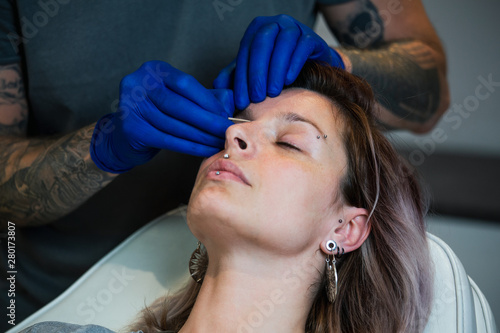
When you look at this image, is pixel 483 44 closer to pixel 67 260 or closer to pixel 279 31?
pixel 279 31

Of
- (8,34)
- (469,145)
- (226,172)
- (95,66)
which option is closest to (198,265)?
(226,172)

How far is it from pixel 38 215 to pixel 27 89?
0.38m

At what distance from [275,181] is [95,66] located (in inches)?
28.9

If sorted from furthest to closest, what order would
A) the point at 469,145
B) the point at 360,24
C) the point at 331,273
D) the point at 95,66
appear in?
1. the point at 469,145
2. the point at 360,24
3. the point at 95,66
4. the point at 331,273

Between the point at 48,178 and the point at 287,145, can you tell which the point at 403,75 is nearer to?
the point at 287,145

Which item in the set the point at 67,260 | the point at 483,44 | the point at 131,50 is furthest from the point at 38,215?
the point at 483,44

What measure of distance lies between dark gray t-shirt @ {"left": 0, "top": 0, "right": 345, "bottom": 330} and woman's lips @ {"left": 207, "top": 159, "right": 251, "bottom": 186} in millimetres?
462

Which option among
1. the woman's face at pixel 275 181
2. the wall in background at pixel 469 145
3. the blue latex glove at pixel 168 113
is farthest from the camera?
the wall in background at pixel 469 145

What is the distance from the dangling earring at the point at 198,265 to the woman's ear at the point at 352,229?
1.28 feet

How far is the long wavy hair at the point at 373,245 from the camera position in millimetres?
1212

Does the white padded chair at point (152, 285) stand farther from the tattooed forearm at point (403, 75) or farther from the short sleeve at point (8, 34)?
the short sleeve at point (8, 34)

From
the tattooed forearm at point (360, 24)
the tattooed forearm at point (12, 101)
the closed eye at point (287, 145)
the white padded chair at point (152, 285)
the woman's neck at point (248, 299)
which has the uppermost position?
the tattooed forearm at point (360, 24)

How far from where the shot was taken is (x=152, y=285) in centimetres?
148

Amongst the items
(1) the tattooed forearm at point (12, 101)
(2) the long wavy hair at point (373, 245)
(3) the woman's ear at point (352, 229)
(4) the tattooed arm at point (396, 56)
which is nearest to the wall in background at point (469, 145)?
(4) the tattooed arm at point (396, 56)
